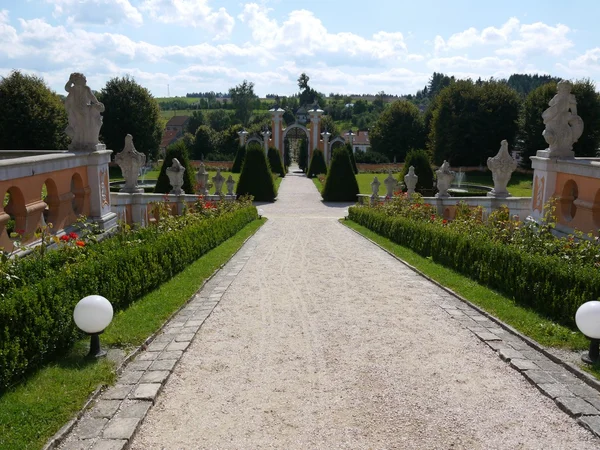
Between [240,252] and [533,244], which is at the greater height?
[533,244]

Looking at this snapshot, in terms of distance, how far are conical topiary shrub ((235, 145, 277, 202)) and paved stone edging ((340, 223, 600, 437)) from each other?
73.6 feet

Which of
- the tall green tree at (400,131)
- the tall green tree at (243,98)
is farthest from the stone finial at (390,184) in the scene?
the tall green tree at (243,98)

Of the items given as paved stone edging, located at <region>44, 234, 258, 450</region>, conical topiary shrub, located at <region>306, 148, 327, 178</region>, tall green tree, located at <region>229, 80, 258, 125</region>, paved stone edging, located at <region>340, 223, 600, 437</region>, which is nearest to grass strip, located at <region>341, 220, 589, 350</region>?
paved stone edging, located at <region>340, 223, 600, 437</region>

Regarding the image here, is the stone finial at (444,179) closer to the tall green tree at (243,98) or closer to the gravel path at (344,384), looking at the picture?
the gravel path at (344,384)

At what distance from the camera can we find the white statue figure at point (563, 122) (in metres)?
10.6

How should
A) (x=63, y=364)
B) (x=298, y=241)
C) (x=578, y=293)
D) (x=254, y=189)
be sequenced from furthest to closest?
1. (x=254, y=189)
2. (x=298, y=241)
3. (x=578, y=293)
4. (x=63, y=364)

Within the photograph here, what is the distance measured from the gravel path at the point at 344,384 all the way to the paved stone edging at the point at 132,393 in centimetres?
12

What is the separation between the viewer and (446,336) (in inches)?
253

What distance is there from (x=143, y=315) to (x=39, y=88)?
33239 mm

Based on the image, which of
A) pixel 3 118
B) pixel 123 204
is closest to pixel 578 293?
pixel 123 204

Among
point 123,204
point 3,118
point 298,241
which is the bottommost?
point 298,241

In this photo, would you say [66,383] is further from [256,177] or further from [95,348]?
[256,177]

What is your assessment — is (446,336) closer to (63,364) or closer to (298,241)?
(63,364)

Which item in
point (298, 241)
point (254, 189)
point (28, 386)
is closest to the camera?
point (28, 386)
